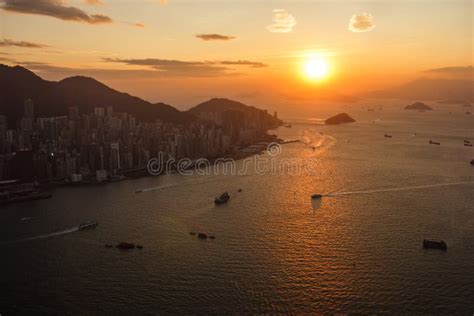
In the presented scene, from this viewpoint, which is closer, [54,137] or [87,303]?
[87,303]

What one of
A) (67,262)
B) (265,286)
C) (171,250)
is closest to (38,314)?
(67,262)

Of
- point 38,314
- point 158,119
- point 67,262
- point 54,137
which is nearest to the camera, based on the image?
point 38,314

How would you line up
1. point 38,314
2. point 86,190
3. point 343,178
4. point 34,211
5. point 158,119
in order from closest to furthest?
point 38,314 → point 34,211 → point 86,190 → point 343,178 → point 158,119

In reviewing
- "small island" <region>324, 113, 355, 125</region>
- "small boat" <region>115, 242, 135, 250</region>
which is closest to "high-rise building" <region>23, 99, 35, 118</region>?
"small boat" <region>115, 242, 135, 250</region>

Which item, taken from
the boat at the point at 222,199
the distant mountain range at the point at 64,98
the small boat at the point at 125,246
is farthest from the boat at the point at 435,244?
the distant mountain range at the point at 64,98

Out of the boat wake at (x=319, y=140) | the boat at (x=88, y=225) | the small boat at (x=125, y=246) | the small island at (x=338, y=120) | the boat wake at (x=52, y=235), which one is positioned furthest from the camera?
the small island at (x=338, y=120)

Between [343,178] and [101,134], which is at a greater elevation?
[101,134]

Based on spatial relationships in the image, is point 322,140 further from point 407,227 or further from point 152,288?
point 152,288

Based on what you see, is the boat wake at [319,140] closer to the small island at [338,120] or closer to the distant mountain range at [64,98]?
the small island at [338,120]
